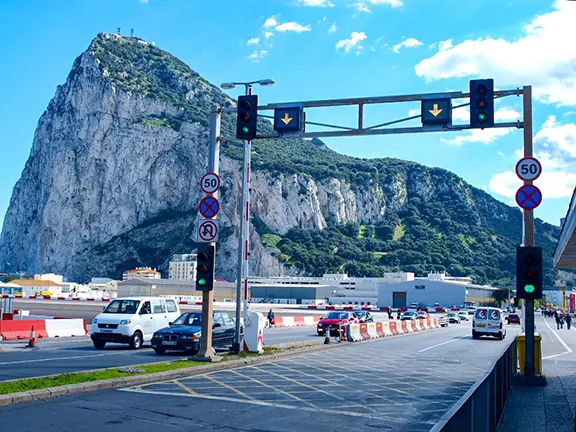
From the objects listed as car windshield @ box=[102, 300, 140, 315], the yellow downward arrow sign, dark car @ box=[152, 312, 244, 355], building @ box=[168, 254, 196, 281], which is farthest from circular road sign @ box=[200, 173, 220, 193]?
building @ box=[168, 254, 196, 281]

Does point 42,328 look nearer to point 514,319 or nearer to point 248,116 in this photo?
point 248,116

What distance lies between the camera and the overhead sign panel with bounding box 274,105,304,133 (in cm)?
1755

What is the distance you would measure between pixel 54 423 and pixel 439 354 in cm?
1731

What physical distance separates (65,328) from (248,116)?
16.6 m

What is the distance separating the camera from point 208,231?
683 inches

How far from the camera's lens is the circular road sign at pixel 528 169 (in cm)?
1484

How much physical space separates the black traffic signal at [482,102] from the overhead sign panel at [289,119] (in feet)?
15.5

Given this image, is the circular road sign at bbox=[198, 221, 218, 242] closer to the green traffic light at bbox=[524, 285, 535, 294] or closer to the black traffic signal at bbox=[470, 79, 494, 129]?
the black traffic signal at bbox=[470, 79, 494, 129]

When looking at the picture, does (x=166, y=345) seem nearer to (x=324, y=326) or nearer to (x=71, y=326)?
(x=71, y=326)

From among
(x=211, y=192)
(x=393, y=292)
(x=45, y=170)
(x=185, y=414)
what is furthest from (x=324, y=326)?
(x=45, y=170)

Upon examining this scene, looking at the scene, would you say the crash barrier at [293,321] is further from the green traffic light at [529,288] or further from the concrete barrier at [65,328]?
the green traffic light at [529,288]

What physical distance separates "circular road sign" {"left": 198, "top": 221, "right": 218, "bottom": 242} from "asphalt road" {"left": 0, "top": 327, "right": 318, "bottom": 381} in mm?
3864

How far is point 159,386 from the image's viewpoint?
12.7 metres

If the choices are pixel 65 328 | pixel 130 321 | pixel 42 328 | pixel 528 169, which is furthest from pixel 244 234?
pixel 65 328
